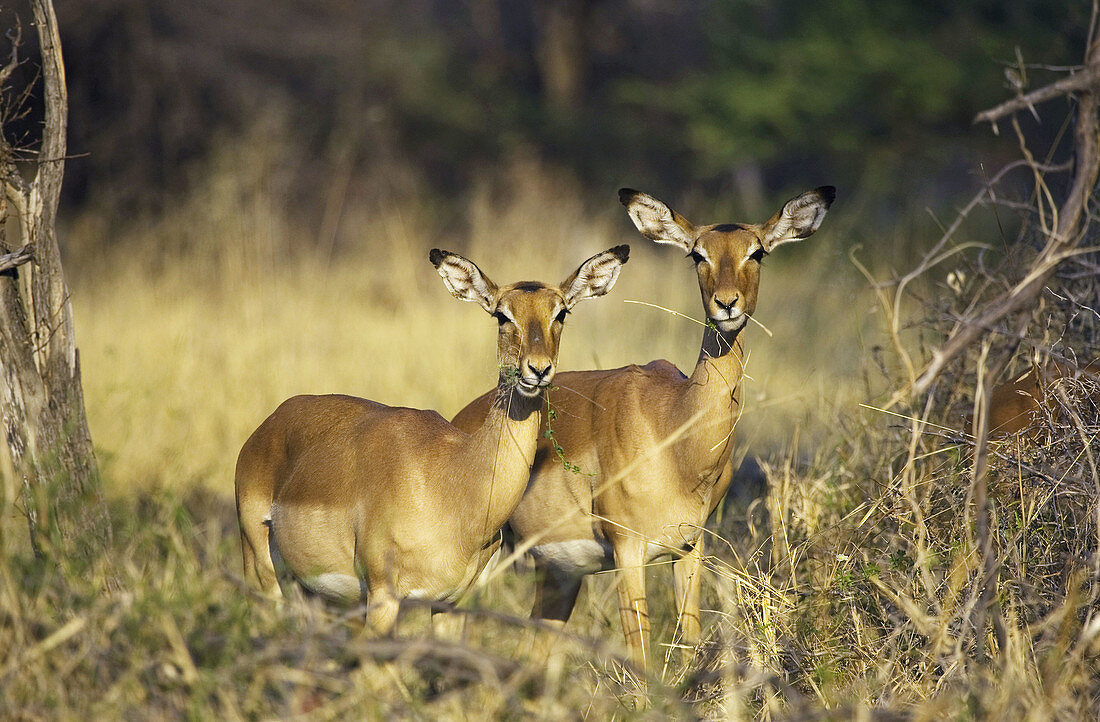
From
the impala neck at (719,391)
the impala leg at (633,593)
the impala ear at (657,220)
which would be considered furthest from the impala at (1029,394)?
the impala leg at (633,593)

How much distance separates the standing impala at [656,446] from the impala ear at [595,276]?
370 mm

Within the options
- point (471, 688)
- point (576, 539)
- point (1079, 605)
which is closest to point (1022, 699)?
point (1079, 605)

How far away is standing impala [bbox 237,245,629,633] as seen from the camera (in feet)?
14.5

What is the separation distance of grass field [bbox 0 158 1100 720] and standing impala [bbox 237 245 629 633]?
0.36m

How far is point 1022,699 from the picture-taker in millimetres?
3125

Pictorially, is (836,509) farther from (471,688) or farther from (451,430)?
(471,688)

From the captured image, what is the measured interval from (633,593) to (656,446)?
675mm

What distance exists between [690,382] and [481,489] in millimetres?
1151

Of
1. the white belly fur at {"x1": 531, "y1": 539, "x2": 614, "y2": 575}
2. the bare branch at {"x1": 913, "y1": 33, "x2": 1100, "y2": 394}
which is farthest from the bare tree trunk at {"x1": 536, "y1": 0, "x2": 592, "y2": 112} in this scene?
the bare branch at {"x1": 913, "y1": 33, "x2": 1100, "y2": 394}

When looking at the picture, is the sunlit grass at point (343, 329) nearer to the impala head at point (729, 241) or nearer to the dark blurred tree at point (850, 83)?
the impala head at point (729, 241)

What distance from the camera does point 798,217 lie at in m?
5.14

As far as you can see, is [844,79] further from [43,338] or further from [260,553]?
[43,338]

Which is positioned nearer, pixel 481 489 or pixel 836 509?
pixel 481 489

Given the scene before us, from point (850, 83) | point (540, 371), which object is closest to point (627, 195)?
point (540, 371)
